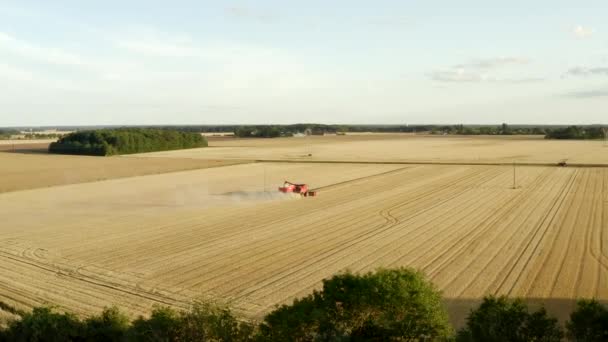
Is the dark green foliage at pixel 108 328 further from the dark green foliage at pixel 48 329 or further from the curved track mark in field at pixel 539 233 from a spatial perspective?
the curved track mark in field at pixel 539 233

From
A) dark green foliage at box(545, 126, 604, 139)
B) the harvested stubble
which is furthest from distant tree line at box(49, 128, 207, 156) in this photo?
dark green foliage at box(545, 126, 604, 139)

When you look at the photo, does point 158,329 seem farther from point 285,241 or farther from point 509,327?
point 285,241

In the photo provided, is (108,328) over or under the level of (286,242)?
over

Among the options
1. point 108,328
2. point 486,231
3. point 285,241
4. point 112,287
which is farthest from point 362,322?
point 486,231

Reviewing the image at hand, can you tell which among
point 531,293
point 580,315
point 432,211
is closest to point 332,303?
point 580,315

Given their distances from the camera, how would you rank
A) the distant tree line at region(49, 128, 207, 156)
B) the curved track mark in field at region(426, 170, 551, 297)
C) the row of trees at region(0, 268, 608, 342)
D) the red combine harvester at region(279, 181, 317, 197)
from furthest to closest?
the distant tree line at region(49, 128, 207, 156), the red combine harvester at region(279, 181, 317, 197), the curved track mark in field at region(426, 170, 551, 297), the row of trees at region(0, 268, 608, 342)

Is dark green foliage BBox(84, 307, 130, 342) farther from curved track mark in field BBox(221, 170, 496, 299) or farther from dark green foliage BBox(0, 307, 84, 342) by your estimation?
curved track mark in field BBox(221, 170, 496, 299)

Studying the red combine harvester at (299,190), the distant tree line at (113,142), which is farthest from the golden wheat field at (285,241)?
the distant tree line at (113,142)
